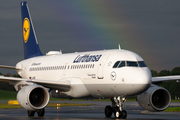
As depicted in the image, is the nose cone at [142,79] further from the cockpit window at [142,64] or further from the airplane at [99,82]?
the cockpit window at [142,64]

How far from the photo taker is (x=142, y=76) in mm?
20625

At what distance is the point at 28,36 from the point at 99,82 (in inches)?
661

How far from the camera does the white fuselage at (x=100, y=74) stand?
824 inches

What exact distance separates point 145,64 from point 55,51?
529 inches

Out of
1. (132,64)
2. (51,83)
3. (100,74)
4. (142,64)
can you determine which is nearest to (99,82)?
(100,74)

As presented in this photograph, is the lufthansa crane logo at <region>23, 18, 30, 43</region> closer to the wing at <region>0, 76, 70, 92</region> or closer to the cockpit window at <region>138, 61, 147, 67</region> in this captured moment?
the wing at <region>0, 76, 70, 92</region>

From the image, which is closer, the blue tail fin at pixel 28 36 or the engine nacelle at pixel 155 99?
the engine nacelle at pixel 155 99

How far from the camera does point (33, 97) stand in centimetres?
2461

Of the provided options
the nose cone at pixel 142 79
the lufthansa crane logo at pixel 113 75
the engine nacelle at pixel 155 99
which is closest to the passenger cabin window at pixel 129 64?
the lufthansa crane logo at pixel 113 75

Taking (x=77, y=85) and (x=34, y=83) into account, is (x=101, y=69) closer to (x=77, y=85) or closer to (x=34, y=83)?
(x=77, y=85)

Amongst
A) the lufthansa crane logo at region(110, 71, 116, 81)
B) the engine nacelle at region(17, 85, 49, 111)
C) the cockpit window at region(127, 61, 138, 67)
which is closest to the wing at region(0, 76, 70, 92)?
the engine nacelle at region(17, 85, 49, 111)

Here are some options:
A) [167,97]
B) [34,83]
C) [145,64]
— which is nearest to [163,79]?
[167,97]

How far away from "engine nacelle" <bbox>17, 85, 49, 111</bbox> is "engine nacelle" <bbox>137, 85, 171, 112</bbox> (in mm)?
6642

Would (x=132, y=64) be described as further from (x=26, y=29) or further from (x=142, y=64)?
(x=26, y=29)
